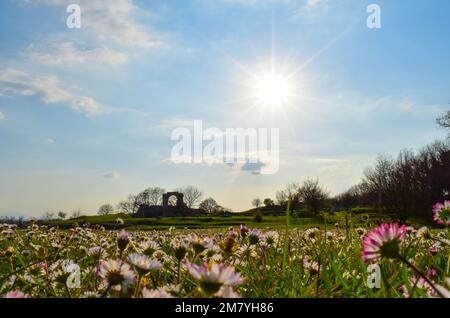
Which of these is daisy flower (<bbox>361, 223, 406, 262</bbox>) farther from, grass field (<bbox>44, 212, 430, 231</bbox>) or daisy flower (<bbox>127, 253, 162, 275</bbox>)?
grass field (<bbox>44, 212, 430, 231</bbox>)

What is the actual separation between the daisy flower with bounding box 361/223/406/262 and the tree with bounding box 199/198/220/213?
10839 cm

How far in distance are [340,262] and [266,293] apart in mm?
956

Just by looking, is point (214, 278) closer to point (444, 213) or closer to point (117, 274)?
point (117, 274)

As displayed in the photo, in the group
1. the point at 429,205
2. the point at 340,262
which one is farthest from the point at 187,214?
the point at 340,262

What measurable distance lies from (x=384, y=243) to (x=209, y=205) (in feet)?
371

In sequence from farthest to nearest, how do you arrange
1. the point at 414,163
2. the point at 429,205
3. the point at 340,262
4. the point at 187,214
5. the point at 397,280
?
the point at 187,214, the point at 414,163, the point at 429,205, the point at 340,262, the point at 397,280

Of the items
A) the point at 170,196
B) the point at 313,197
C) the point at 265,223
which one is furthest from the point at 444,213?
the point at 170,196

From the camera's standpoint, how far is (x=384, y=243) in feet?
3.94

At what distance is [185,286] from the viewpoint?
82.7 inches

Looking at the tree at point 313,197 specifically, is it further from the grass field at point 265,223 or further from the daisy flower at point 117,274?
the daisy flower at point 117,274

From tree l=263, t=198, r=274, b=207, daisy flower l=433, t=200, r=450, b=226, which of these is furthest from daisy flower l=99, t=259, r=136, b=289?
tree l=263, t=198, r=274, b=207

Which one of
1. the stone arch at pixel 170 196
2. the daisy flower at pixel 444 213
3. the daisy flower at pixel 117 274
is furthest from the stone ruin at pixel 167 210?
the daisy flower at pixel 117 274

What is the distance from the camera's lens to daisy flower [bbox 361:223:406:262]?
3.90ft
